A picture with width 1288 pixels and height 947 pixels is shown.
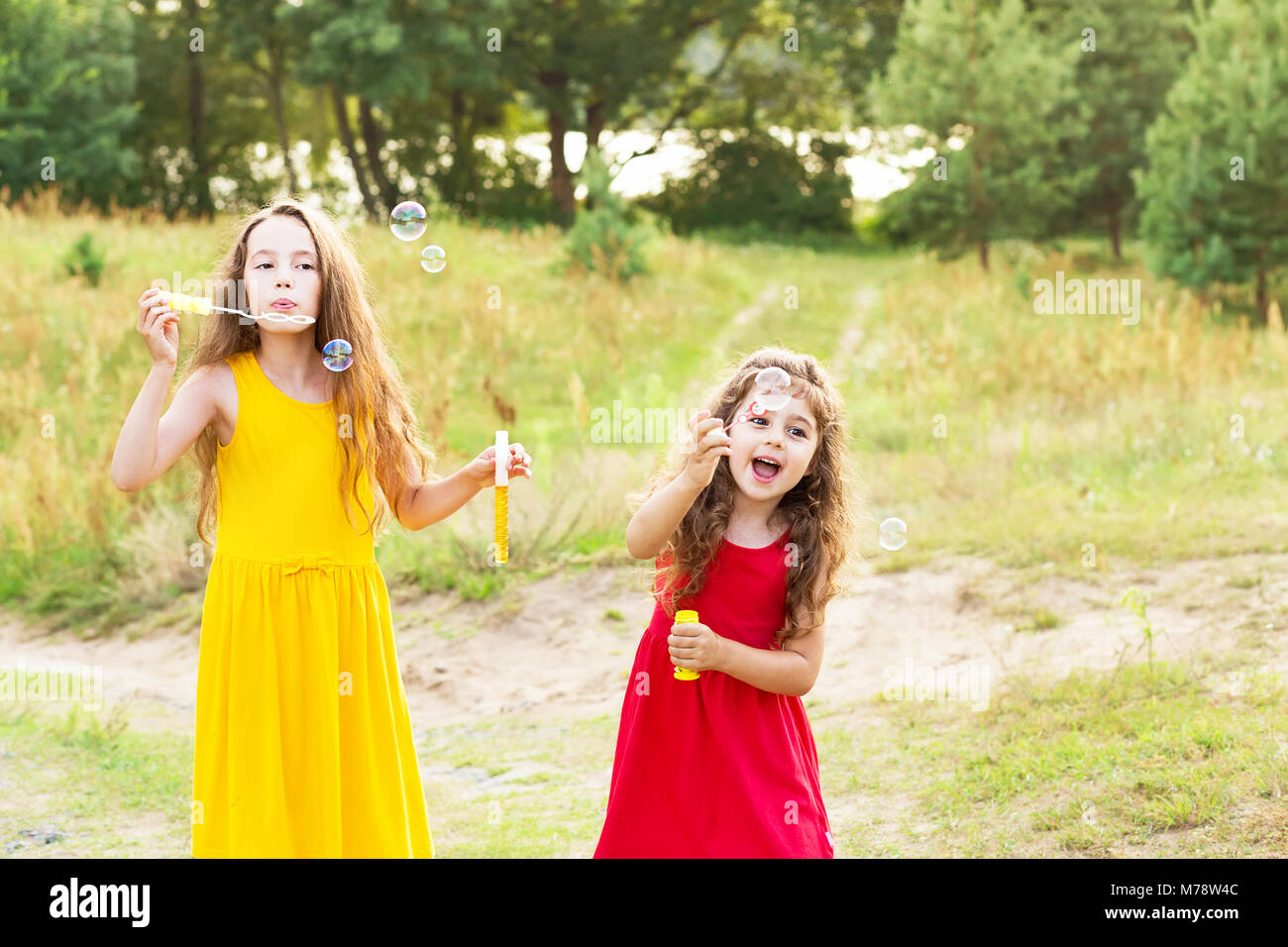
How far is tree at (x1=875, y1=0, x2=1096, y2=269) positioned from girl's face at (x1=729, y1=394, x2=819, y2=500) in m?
17.0

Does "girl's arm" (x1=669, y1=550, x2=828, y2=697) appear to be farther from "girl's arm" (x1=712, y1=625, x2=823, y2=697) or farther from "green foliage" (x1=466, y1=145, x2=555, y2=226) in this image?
"green foliage" (x1=466, y1=145, x2=555, y2=226)

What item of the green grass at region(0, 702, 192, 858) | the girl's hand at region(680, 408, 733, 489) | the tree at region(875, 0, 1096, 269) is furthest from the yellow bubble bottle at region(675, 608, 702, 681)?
the tree at region(875, 0, 1096, 269)

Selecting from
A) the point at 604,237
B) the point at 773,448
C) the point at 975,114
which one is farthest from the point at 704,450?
the point at 975,114

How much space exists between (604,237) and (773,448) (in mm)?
11717

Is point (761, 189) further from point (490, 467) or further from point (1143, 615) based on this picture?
point (490, 467)

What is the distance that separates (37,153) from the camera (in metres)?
22.1

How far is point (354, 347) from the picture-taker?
10.2ft

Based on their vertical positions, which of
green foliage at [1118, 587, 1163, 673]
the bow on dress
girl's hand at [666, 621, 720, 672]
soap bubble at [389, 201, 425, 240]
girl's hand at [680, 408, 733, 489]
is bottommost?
green foliage at [1118, 587, 1163, 673]

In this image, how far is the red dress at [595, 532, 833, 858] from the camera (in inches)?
112

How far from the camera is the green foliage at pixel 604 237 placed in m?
14.2

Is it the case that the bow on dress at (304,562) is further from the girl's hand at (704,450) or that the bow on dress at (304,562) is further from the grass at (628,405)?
the grass at (628,405)

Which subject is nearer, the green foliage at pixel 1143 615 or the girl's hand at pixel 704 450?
the girl's hand at pixel 704 450
